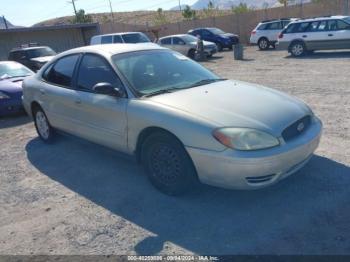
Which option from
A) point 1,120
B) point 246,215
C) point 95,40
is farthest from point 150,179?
point 95,40

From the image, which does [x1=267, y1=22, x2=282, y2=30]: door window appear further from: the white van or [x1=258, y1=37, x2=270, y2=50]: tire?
the white van

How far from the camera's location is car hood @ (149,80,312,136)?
148 inches

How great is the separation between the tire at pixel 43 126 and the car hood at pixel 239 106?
107 inches

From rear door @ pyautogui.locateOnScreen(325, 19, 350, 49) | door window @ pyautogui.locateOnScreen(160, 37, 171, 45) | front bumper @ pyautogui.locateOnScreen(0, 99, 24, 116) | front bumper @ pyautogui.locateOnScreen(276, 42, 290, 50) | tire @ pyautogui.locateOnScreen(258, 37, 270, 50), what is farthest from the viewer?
tire @ pyautogui.locateOnScreen(258, 37, 270, 50)

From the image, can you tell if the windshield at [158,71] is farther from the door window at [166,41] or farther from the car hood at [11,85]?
the door window at [166,41]

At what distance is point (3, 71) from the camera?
35.0 feet

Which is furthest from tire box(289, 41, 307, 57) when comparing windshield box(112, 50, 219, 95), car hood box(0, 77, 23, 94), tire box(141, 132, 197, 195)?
tire box(141, 132, 197, 195)

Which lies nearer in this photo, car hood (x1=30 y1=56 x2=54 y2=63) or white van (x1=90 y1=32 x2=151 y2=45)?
car hood (x1=30 y1=56 x2=54 y2=63)

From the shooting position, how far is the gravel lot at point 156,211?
3367mm

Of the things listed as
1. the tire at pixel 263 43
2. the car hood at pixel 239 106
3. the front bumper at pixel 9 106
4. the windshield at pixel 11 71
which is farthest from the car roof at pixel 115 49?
the tire at pixel 263 43

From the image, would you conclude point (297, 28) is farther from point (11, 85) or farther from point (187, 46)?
point (11, 85)

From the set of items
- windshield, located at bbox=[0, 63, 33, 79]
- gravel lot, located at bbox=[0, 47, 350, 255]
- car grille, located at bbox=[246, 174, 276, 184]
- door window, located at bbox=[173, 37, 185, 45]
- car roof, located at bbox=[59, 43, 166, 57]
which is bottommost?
gravel lot, located at bbox=[0, 47, 350, 255]

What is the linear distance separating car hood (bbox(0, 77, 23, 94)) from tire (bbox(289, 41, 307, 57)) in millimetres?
12111

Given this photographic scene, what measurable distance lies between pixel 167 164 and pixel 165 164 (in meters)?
0.03
